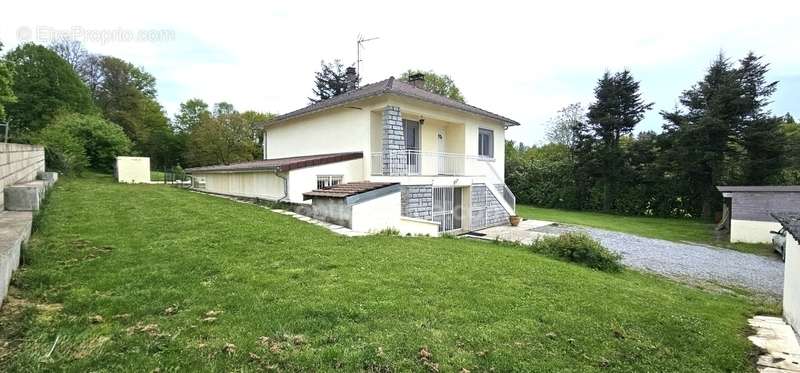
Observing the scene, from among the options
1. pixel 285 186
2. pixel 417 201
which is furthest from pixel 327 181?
pixel 417 201

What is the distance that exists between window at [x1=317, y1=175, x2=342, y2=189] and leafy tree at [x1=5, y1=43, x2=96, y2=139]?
29.7 meters

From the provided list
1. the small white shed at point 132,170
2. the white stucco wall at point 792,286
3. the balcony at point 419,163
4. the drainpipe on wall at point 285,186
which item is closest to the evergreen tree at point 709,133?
the balcony at point 419,163

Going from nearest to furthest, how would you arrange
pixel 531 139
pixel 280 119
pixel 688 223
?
pixel 280 119
pixel 688 223
pixel 531 139

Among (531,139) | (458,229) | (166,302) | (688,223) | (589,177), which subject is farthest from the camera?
(531,139)

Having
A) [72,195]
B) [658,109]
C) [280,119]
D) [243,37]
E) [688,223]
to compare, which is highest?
[243,37]

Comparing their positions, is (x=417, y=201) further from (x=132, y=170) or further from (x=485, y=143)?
(x=132, y=170)

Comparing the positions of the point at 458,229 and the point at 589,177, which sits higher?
the point at 589,177

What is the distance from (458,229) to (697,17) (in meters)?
10.3

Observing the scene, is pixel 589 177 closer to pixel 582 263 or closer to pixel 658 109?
pixel 658 109

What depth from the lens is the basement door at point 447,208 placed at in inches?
513

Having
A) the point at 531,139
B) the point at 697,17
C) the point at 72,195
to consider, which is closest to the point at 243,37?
the point at 72,195

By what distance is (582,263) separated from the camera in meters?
7.89

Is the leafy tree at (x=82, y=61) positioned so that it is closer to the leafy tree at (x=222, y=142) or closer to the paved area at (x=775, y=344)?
the leafy tree at (x=222, y=142)

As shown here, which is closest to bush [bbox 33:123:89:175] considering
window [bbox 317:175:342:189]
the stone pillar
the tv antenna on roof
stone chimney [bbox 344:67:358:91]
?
stone chimney [bbox 344:67:358:91]
